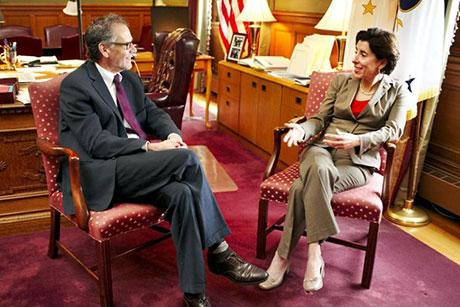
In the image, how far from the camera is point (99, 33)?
200cm

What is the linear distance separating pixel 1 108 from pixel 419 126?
7.60 feet

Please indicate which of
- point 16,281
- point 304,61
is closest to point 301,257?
point 16,281

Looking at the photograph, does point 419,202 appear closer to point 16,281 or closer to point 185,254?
point 185,254

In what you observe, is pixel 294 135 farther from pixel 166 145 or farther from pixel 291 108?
pixel 291 108

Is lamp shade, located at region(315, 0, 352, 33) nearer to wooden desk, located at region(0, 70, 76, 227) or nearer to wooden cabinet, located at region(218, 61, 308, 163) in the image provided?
wooden cabinet, located at region(218, 61, 308, 163)

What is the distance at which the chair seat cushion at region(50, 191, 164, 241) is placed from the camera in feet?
5.98

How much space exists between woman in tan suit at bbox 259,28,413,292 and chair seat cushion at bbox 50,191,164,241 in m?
0.60

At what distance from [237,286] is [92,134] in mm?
934

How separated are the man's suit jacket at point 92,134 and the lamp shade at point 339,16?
176 cm

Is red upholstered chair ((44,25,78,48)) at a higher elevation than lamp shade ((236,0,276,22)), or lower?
lower

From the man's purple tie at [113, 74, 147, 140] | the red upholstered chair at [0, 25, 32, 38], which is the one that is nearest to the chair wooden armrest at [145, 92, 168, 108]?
the man's purple tie at [113, 74, 147, 140]

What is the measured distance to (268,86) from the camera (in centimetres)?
370

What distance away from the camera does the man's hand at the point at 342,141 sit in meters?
2.09

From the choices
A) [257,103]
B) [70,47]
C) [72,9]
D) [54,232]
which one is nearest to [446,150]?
[257,103]
